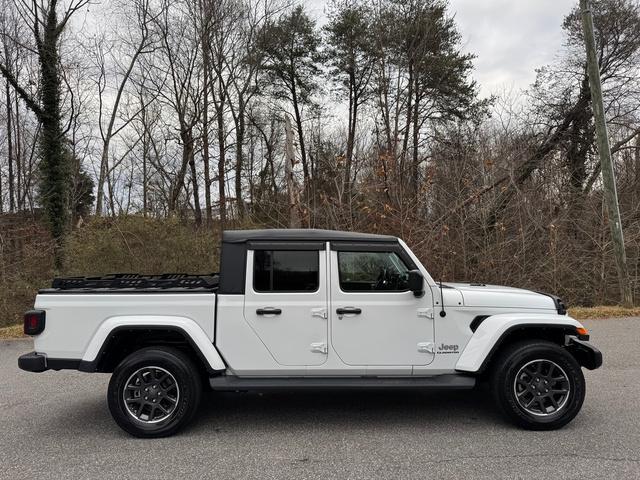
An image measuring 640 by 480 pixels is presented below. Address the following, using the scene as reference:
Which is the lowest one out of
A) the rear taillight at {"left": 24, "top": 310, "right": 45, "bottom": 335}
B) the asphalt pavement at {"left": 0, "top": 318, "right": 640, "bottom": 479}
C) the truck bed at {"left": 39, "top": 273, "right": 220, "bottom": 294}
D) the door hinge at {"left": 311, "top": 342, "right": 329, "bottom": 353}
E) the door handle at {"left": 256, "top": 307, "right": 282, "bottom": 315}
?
the asphalt pavement at {"left": 0, "top": 318, "right": 640, "bottom": 479}

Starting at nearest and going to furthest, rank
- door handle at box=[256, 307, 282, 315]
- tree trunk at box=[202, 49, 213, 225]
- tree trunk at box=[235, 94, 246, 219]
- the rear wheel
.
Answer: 1. the rear wheel
2. door handle at box=[256, 307, 282, 315]
3. tree trunk at box=[202, 49, 213, 225]
4. tree trunk at box=[235, 94, 246, 219]

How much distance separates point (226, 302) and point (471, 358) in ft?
7.36

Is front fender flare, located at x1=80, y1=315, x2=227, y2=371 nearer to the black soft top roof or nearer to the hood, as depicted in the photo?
the black soft top roof

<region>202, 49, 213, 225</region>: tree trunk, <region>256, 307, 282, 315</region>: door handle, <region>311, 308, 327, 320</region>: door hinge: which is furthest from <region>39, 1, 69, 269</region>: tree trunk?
<region>311, 308, 327, 320</region>: door hinge

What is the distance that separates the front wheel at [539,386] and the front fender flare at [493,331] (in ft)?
0.62

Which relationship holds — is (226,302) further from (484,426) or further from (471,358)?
(484,426)

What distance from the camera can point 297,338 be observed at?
4.48m

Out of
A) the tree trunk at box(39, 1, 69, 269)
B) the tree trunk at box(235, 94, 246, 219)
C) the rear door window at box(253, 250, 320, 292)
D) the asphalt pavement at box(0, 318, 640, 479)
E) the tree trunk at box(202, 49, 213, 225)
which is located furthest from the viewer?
the tree trunk at box(235, 94, 246, 219)

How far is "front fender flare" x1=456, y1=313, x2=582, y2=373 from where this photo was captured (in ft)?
14.6

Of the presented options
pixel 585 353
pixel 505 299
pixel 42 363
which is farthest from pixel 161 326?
pixel 585 353

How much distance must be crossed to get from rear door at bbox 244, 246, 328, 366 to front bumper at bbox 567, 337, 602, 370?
7.86ft

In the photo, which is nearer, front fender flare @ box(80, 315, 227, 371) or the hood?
front fender flare @ box(80, 315, 227, 371)

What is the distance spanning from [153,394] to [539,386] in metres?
3.43

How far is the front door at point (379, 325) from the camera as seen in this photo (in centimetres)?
450
